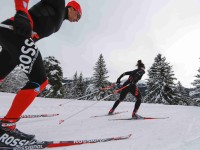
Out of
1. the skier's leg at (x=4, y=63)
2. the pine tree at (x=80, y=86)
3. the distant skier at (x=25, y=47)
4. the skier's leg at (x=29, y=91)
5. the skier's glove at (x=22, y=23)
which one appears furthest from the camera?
the pine tree at (x=80, y=86)

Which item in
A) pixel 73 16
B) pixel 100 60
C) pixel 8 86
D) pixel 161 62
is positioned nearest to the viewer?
pixel 73 16

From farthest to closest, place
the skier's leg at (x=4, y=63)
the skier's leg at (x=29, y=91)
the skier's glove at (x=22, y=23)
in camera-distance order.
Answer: the skier's leg at (x=4, y=63)
the skier's leg at (x=29, y=91)
the skier's glove at (x=22, y=23)

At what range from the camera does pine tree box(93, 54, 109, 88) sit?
38.7 metres

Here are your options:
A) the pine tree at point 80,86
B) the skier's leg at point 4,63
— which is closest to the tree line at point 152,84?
the pine tree at point 80,86

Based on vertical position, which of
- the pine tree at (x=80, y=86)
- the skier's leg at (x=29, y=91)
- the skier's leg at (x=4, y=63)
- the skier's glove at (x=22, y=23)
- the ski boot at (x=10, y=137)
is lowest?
the ski boot at (x=10, y=137)

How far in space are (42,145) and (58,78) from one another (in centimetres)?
3404

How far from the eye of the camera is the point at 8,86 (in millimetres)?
52156

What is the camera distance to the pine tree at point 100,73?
3867cm

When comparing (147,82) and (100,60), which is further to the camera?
(100,60)

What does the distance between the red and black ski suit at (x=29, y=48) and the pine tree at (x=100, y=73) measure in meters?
35.9

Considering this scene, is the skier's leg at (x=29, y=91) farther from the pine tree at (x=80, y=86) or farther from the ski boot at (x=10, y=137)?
the pine tree at (x=80, y=86)

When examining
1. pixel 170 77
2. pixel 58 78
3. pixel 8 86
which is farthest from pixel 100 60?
pixel 8 86

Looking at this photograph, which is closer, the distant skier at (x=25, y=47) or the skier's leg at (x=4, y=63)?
the distant skier at (x=25, y=47)

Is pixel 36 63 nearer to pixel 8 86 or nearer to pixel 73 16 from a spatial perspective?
pixel 73 16
